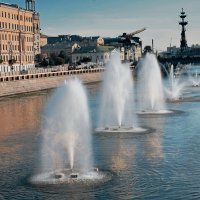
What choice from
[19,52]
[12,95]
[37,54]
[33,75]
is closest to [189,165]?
[12,95]

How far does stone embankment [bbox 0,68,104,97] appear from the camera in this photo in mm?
78312

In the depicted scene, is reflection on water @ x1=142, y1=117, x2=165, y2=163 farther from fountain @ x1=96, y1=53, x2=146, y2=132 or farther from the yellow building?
the yellow building

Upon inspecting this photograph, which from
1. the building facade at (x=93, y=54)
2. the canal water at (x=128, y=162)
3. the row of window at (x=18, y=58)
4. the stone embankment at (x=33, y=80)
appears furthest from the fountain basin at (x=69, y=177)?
the building facade at (x=93, y=54)

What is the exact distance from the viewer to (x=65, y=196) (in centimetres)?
2192

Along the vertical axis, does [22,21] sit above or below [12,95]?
above

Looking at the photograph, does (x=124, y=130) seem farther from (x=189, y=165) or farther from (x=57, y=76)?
(x=57, y=76)

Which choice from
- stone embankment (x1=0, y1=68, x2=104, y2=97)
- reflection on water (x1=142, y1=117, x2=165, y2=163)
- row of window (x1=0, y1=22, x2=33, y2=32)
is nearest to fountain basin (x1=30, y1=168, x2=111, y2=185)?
reflection on water (x1=142, y1=117, x2=165, y2=163)

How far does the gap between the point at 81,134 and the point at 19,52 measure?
9667 cm

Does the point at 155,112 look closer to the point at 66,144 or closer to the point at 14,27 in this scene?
the point at 66,144

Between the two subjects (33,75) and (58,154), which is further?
Answer: (33,75)

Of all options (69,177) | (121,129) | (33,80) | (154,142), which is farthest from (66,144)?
(33,80)

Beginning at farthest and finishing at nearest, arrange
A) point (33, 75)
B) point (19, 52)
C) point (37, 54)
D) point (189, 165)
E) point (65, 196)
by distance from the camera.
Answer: point (37, 54) → point (19, 52) → point (33, 75) → point (189, 165) → point (65, 196)

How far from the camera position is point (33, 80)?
88.7 meters

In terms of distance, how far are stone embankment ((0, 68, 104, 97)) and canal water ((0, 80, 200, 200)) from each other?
1293 inches
